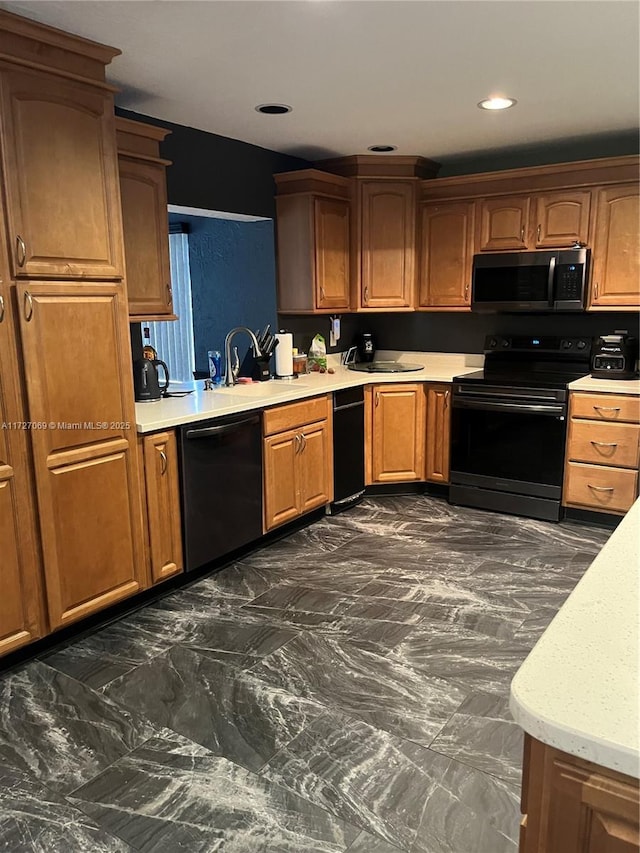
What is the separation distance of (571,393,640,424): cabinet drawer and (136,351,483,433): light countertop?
886mm

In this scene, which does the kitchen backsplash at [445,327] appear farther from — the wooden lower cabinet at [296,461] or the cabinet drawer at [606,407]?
the wooden lower cabinet at [296,461]

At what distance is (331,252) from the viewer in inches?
181

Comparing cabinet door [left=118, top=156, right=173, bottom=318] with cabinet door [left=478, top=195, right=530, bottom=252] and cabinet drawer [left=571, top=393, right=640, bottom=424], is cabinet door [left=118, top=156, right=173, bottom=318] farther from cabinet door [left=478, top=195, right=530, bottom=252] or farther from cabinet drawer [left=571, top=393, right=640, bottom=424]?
cabinet drawer [left=571, top=393, right=640, bottom=424]

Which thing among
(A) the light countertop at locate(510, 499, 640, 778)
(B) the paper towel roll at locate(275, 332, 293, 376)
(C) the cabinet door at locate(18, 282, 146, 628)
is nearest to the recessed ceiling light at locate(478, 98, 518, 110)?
(B) the paper towel roll at locate(275, 332, 293, 376)

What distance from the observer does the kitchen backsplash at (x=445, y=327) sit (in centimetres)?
448

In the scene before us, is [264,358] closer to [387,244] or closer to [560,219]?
[387,244]

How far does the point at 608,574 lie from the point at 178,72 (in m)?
2.73

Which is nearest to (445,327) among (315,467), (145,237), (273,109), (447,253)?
(447,253)

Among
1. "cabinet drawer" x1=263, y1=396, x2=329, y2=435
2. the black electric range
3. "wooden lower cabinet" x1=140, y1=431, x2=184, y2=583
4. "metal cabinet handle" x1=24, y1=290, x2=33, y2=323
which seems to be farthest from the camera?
the black electric range

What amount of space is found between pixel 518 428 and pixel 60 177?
302cm

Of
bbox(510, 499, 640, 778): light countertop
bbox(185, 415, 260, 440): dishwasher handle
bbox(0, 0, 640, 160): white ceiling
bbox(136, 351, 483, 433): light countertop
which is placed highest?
bbox(0, 0, 640, 160): white ceiling

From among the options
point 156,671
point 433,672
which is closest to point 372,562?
point 433,672

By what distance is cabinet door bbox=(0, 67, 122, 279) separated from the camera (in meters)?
2.34

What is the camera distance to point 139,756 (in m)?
2.10
